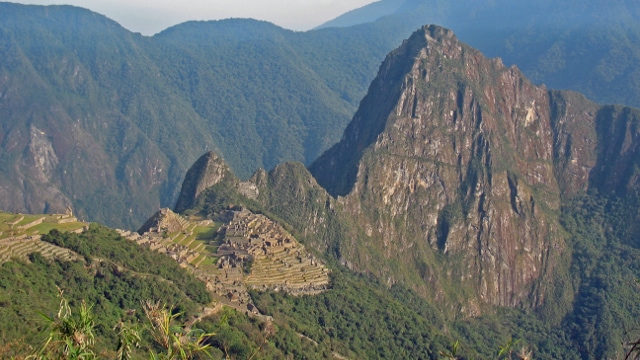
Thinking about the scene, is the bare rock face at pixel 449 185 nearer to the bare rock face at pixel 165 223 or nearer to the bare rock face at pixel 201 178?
the bare rock face at pixel 201 178

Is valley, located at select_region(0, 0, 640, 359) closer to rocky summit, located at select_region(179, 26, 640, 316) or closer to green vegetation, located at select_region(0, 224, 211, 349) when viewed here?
green vegetation, located at select_region(0, 224, 211, 349)

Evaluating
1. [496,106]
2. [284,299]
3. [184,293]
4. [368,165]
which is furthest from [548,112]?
[184,293]

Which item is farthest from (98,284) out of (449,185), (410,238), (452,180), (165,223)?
(452,180)

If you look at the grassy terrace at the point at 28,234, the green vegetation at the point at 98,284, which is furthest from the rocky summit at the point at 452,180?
the green vegetation at the point at 98,284

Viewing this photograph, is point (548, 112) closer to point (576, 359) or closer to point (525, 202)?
point (525, 202)

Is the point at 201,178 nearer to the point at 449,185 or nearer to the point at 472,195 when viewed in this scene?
the point at 449,185

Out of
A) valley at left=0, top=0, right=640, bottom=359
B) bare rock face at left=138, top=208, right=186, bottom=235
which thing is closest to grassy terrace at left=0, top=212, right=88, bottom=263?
valley at left=0, top=0, right=640, bottom=359

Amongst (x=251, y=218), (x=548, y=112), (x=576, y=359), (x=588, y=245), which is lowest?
(x=576, y=359)
